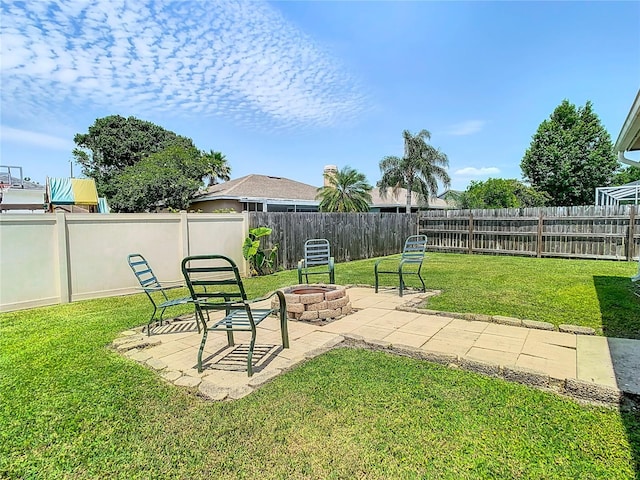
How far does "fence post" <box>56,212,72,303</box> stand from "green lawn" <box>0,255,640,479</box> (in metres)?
3.41

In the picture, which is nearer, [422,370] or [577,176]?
[422,370]

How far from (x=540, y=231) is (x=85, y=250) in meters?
13.9

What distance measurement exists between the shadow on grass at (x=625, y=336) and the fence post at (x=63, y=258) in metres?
8.11

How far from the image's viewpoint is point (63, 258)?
6.55m

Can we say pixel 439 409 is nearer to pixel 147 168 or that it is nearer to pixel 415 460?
pixel 415 460

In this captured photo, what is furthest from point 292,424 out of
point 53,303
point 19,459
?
point 53,303

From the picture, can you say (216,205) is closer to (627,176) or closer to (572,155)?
(572,155)

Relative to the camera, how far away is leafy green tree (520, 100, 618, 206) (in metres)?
24.4

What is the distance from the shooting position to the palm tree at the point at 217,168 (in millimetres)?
30812

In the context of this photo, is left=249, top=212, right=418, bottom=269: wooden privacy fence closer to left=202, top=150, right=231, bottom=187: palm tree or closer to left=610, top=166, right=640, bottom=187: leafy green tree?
left=202, top=150, right=231, bottom=187: palm tree

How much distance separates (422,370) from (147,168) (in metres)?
23.0

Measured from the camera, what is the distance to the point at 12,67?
31.2 feet

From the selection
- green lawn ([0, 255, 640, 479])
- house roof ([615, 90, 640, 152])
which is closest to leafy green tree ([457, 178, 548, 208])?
house roof ([615, 90, 640, 152])

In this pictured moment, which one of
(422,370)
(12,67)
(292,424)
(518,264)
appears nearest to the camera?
(292,424)
